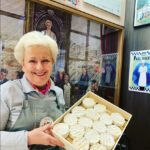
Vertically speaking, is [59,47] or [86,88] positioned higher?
[59,47]

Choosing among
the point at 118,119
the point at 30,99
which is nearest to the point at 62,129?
the point at 30,99

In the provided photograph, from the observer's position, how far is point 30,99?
45.9 inches

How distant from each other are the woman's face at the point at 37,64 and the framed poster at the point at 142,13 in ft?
3.84

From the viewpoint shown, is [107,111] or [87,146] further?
[107,111]

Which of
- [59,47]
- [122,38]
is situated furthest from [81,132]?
[122,38]

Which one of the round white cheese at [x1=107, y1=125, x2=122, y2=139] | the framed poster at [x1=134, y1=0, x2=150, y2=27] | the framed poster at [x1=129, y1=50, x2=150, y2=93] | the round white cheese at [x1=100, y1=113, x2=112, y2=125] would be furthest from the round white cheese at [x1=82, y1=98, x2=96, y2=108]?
the framed poster at [x1=134, y1=0, x2=150, y2=27]

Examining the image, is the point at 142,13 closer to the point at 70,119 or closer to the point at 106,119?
the point at 106,119

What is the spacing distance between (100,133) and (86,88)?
52 centimetres

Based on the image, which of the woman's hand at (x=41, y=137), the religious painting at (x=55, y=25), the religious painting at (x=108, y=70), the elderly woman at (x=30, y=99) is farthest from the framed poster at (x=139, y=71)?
the woman's hand at (x=41, y=137)

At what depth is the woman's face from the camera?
112cm

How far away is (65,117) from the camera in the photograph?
47.3 inches

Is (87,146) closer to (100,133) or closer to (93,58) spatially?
(100,133)

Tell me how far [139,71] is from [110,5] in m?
0.79

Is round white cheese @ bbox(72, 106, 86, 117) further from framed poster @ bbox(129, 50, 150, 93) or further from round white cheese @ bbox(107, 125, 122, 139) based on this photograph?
framed poster @ bbox(129, 50, 150, 93)
